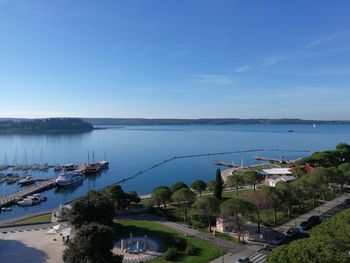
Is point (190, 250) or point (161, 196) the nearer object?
point (190, 250)

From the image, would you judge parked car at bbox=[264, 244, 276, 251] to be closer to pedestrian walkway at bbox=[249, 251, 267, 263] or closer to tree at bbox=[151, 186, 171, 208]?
pedestrian walkway at bbox=[249, 251, 267, 263]

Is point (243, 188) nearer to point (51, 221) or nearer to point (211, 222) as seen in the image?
point (211, 222)

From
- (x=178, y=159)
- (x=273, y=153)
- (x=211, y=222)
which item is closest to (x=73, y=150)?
(x=178, y=159)

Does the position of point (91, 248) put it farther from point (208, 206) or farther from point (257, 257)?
point (208, 206)

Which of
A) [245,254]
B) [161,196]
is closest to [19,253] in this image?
[161,196]

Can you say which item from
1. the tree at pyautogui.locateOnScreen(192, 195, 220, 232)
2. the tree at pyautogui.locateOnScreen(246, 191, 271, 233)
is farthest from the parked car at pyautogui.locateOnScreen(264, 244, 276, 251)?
the tree at pyautogui.locateOnScreen(192, 195, 220, 232)

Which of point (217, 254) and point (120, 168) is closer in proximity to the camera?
point (217, 254)
